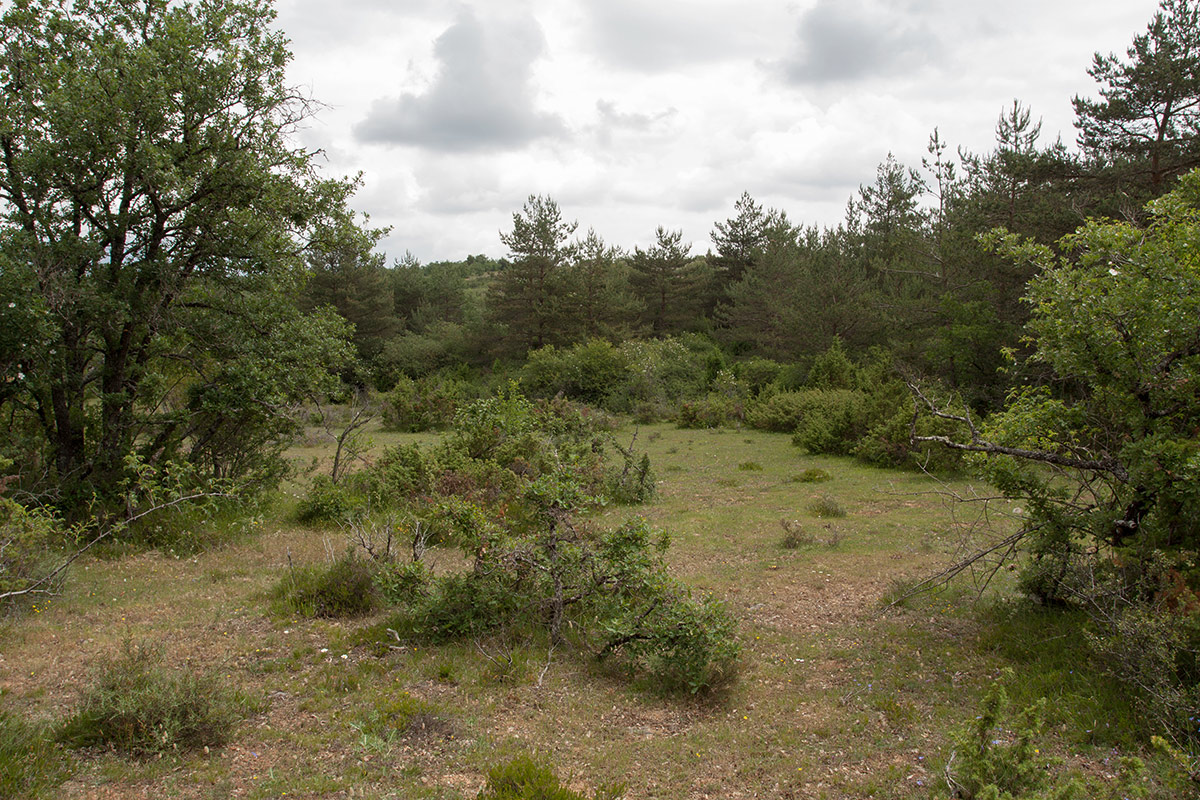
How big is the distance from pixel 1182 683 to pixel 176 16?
12.7 m

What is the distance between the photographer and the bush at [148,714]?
449cm

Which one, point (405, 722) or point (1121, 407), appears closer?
point (405, 722)

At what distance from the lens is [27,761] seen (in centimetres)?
405

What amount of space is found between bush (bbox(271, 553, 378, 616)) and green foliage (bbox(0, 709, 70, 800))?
2.80 metres

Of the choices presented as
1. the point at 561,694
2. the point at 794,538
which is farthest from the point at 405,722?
the point at 794,538

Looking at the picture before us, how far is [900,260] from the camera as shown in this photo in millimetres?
28812

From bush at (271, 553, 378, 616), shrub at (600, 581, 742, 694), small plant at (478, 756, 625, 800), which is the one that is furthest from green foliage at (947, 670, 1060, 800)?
bush at (271, 553, 378, 616)

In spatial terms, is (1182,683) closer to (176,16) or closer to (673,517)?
(673,517)

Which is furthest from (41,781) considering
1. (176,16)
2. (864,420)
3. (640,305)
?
(640,305)

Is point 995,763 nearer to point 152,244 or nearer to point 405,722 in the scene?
point 405,722

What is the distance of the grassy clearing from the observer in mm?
4344

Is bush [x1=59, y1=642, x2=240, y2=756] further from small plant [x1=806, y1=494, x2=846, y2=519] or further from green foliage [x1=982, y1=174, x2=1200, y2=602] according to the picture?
small plant [x1=806, y1=494, x2=846, y2=519]

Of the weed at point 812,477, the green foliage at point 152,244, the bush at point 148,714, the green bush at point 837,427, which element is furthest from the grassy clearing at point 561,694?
the green bush at point 837,427

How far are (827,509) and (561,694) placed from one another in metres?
7.84
